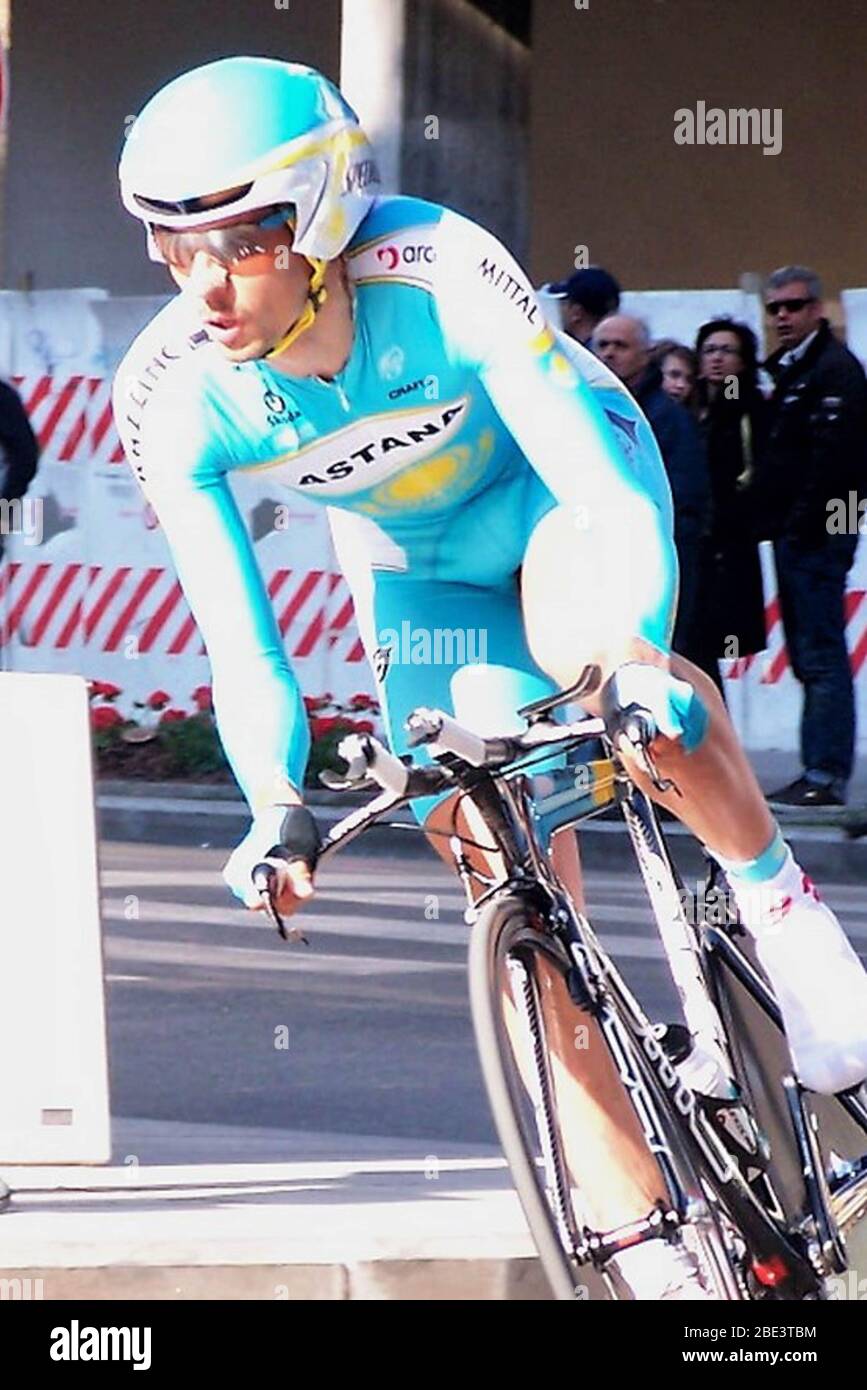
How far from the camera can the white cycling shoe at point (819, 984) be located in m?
4.51

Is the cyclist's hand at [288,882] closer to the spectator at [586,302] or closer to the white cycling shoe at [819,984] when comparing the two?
the white cycling shoe at [819,984]

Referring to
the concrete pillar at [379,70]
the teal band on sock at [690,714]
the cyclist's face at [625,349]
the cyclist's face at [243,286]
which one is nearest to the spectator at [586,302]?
the cyclist's face at [625,349]

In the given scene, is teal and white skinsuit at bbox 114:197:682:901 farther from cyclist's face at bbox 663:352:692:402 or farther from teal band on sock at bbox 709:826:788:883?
cyclist's face at bbox 663:352:692:402

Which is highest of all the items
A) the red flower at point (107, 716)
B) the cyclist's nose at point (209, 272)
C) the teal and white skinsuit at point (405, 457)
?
the cyclist's nose at point (209, 272)

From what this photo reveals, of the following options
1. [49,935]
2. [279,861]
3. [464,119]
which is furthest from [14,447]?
[279,861]

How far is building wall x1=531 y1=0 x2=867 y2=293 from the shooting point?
19344 mm

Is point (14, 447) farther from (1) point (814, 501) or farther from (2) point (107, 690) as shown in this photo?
(1) point (814, 501)

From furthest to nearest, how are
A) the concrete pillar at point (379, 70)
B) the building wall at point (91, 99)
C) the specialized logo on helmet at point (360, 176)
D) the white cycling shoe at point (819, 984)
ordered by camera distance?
the building wall at point (91, 99)
the concrete pillar at point (379, 70)
the white cycling shoe at point (819, 984)
the specialized logo on helmet at point (360, 176)

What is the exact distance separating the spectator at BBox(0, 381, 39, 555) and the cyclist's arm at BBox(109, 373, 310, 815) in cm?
851

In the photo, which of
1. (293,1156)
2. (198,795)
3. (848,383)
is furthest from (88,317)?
(293,1156)

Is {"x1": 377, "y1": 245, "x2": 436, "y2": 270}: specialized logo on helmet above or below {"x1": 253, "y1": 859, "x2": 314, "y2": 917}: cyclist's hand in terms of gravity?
above

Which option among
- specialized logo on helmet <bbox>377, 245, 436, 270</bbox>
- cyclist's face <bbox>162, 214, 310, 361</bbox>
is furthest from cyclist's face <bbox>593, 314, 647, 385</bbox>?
cyclist's face <bbox>162, 214, 310, 361</bbox>

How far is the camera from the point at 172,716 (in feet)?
47.3
